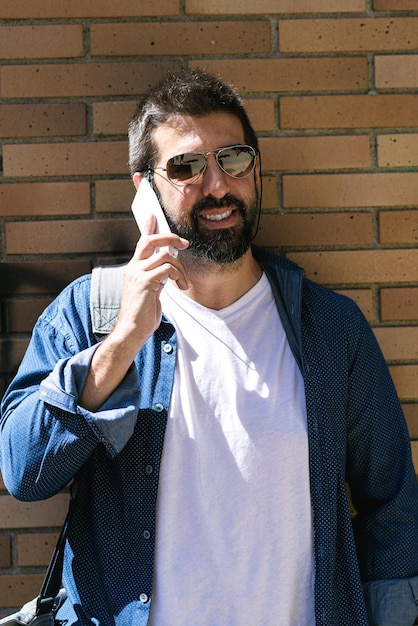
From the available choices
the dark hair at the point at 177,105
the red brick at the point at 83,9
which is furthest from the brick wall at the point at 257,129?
the dark hair at the point at 177,105

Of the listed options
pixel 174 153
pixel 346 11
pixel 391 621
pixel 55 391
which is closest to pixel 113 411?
pixel 55 391

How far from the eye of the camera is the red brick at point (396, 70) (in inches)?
108

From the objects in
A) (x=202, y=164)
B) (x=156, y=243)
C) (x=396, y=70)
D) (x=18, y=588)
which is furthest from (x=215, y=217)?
(x=18, y=588)

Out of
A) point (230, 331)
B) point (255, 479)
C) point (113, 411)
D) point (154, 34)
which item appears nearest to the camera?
point (113, 411)

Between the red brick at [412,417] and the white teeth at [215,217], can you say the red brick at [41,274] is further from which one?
the red brick at [412,417]

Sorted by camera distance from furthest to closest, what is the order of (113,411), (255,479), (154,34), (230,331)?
(154,34) → (230,331) → (255,479) → (113,411)

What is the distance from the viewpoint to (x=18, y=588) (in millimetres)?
2715

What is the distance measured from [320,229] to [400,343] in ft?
1.57

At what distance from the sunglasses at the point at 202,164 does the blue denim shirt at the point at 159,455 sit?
13.4 inches

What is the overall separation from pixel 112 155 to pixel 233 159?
0.55m

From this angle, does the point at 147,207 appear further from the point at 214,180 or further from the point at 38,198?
the point at 38,198

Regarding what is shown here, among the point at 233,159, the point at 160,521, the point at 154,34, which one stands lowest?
the point at 160,521

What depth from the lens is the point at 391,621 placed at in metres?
2.26

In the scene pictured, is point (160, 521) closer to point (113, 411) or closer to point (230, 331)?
point (113, 411)
